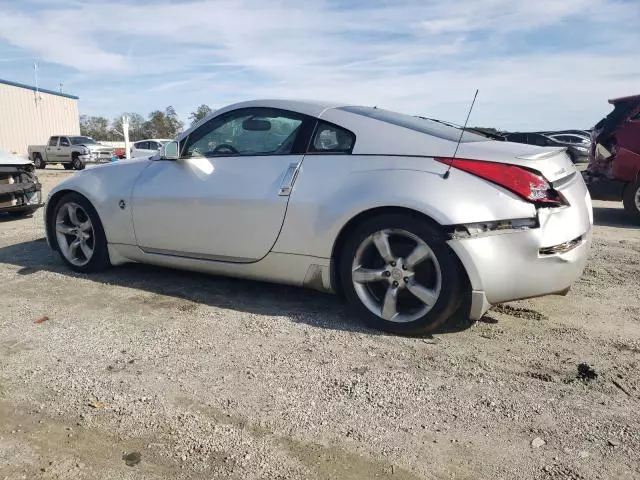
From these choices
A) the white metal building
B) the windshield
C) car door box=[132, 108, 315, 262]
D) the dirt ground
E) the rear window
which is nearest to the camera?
the dirt ground

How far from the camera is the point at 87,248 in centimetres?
476

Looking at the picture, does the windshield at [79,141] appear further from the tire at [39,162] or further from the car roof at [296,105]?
the car roof at [296,105]

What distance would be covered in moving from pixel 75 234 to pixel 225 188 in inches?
71.4

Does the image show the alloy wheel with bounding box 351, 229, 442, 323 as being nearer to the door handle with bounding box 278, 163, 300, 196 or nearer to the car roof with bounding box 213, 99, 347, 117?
the door handle with bounding box 278, 163, 300, 196

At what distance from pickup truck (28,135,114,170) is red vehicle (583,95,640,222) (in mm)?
24165

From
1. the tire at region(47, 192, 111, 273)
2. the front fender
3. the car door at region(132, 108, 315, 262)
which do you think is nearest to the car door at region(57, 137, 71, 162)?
the tire at region(47, 192, 111, 273)

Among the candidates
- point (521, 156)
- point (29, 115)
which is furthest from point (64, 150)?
point (521, 156)

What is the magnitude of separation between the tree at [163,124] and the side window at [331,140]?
6675 cm

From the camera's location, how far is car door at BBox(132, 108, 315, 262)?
3.72m

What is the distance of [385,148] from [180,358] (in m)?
1.76

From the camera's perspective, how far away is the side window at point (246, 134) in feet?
12.5

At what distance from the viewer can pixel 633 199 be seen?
7672 millimetres

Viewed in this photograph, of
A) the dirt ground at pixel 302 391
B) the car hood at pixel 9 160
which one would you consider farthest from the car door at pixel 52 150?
the dirt ground at pixel 302 391

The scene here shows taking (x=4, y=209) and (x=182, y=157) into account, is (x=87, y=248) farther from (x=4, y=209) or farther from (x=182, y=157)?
(x=4, y=209)
